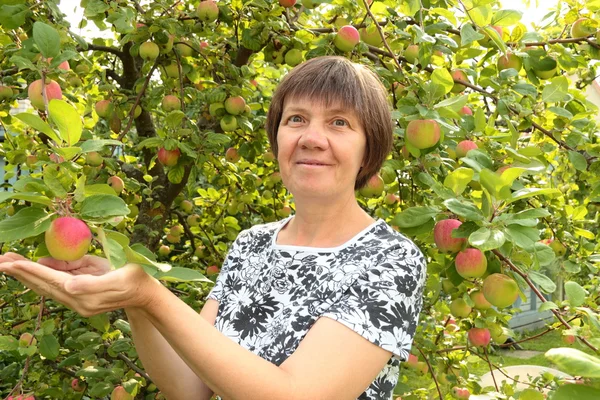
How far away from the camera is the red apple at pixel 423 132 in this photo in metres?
1.58

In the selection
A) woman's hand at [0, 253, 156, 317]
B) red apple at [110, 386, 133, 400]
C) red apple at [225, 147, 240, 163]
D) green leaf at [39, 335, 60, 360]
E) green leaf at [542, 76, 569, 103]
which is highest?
green leaf at [542, 76, 569, 103]

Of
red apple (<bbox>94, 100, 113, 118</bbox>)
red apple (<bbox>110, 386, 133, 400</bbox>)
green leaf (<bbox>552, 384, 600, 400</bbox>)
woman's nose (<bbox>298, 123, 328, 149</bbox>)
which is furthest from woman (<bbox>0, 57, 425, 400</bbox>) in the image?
red apple (<bbox>94, 100, 113, 118</bbox>)

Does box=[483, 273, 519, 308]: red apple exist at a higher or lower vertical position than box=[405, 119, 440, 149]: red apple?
lower

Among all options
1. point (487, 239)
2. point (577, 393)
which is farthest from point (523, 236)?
point (577, 393)

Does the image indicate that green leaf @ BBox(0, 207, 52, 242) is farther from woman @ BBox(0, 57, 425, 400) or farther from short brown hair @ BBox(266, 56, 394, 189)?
short brown hair @ BBox(266, 56, 394, 189)

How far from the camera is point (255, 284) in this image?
5.19 feet

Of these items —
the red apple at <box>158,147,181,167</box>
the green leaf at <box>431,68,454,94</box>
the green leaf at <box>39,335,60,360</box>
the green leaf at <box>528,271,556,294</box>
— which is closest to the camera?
the green leaf at <box>528,271,556,294</box>

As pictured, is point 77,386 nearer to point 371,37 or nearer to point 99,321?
point 99,321

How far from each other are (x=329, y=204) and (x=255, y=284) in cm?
29

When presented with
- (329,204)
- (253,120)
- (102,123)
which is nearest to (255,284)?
(329,204)

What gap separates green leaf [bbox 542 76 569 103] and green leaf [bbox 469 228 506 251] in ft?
2.56

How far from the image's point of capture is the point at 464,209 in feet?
4.45

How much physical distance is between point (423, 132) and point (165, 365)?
0.87 m

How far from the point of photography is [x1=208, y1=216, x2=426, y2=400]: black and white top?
1.28 metres
